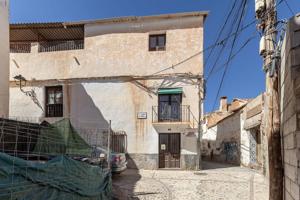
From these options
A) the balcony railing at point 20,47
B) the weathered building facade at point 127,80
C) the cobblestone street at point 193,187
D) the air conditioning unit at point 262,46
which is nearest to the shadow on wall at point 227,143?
the weathered building facade at point 127,80

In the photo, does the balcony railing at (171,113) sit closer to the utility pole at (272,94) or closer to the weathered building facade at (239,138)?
the weathered building facade at (239,138)

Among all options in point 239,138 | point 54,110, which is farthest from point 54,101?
point 239,138

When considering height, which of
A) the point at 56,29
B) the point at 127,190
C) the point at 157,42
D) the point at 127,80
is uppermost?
the point at 56,29

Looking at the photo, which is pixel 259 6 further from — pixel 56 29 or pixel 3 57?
pixel 56 29

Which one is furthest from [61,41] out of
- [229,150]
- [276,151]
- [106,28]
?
[276,151]

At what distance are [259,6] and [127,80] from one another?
33.2 feet

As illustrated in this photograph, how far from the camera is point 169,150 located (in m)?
14.3

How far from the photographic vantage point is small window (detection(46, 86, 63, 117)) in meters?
15.7

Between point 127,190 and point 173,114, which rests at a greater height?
point 173,114

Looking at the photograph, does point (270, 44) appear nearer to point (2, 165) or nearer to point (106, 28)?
point (2, 165)

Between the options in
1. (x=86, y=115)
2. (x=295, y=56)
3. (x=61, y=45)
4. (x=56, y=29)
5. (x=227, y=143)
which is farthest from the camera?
(x=227, y=143)

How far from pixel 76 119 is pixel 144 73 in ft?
16.2

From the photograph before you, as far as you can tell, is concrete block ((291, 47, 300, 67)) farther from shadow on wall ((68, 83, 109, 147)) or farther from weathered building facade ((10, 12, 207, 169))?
shadow on wall ((68, 83, 109, 147))

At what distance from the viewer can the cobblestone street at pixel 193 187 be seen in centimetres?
802
